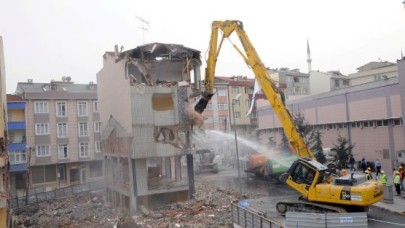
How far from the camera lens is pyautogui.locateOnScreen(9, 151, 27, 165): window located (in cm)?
4144

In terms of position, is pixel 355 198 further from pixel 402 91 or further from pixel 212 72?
pixel 402 91

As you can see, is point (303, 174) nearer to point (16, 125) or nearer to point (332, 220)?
point (332, 220)

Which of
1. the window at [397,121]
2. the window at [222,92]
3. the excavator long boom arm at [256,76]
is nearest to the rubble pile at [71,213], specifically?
the excavator long boom arm at [256,76]

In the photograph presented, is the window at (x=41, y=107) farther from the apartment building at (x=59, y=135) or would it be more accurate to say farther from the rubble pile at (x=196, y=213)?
the rubble pile at (x=196, y=213)

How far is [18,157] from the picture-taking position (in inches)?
1650

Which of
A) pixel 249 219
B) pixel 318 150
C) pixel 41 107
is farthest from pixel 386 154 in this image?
pixel 41 107

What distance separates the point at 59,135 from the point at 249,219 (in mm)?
36826

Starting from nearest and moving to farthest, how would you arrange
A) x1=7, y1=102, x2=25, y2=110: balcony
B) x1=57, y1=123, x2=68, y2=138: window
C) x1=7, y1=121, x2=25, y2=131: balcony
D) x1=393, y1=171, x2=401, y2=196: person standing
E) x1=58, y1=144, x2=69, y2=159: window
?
x1=393, y1=171, x2=401, y2=196: person standing < x1=7, y1=121, x2=25, y2=131: balcony < x1=7, y1=102, x2=25, y2=110: balcony < x1=58, y1=144, x2=69, y2=159: window < x1=57, y1=123, x2=68, y2=138: window

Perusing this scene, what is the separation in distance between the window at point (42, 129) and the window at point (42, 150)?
156cm

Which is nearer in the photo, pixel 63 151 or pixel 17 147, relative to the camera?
pixel 17 147

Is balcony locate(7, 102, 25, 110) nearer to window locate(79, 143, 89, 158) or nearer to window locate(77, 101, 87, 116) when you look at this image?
window locate(77, 101, 87, 116)

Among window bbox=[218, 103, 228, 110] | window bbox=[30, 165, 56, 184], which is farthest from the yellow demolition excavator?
window bbox=[218, 103, 228, 110]

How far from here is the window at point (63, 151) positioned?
154ft

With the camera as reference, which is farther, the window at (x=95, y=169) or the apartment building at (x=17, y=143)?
the window at (x=95, y=169)
